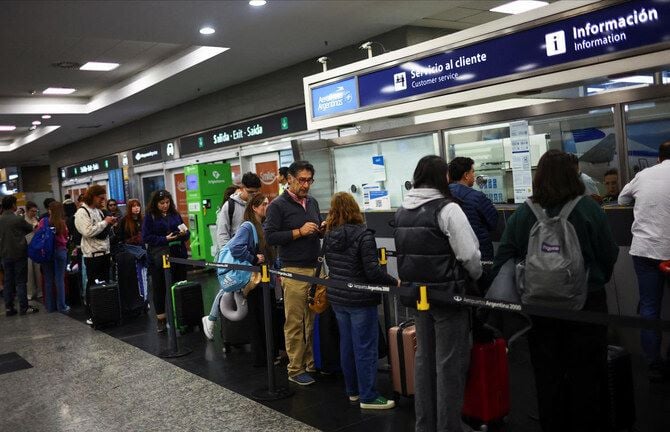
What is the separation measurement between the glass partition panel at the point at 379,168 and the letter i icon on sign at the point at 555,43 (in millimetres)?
2039

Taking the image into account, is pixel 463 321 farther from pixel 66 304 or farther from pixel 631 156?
pixel 66 304

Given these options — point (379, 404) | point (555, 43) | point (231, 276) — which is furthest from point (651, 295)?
point (231, 276)

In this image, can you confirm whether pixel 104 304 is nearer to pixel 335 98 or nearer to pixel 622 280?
pixel 335 98

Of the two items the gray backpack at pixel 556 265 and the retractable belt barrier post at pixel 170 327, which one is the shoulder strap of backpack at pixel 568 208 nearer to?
the gray backpack at pixel 556 265

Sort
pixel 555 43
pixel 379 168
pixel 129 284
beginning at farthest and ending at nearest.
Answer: pixel 129 284, pixel 379 168, pixel 555 43

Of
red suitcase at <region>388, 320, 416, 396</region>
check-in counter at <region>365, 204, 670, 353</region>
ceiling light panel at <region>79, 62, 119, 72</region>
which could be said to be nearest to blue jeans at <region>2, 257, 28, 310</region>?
ceiling light panel at <region>79, 62, 119, 72</region>

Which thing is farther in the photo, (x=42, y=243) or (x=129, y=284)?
(x=42, y=243)

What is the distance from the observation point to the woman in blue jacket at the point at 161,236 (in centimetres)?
699

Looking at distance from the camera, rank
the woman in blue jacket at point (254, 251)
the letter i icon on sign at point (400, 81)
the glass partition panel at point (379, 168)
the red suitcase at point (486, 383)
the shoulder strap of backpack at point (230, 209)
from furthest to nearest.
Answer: the glass partition panel at point (379, 168) → the shoulder strap of backpack at point (230, 209) → the letter i icon on sign at point (400, 81) → the woman in blue jacket at point (254, 251) → the red suitcase at point (486, 383)

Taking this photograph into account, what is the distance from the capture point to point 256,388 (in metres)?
4.87

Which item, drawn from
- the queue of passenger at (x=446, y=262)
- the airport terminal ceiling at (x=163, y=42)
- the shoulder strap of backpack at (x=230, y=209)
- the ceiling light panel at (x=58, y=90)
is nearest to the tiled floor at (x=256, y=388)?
the queue of passenger at (x=446, y=262)

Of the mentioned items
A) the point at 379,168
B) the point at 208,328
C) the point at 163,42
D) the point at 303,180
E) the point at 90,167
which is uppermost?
the point at 163,42

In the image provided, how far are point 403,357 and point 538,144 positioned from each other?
2.55 meters

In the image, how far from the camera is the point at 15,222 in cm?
900
